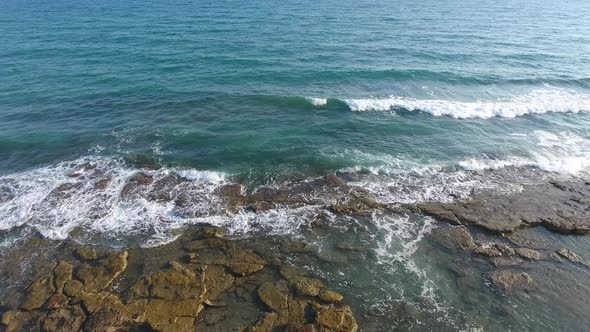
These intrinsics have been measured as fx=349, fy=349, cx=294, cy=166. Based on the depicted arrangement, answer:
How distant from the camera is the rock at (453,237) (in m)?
18.7

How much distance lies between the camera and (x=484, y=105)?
34.3 meters

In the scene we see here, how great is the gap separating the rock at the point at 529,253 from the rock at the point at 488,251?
106 cm

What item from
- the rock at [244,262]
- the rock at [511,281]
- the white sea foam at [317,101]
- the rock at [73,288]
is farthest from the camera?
the white sea foam at [317,101]

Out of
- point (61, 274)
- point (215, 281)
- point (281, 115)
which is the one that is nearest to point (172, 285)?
point (215, 281)

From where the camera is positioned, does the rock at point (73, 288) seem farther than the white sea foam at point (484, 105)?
No

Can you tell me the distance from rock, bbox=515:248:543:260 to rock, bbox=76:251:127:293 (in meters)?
20.3

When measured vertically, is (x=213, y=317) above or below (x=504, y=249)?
below

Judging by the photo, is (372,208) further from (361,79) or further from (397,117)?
(361,79)

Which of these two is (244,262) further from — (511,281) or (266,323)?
(511,281)

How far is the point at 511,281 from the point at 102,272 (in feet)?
64.8

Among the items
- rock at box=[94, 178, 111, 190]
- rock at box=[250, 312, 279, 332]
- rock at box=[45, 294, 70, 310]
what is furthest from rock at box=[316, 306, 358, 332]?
rock at box=[94, 178, 111, 190]

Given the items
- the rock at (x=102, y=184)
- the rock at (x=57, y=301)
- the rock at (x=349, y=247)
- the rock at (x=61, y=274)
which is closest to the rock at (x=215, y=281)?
the rock at (x=349, y=247)

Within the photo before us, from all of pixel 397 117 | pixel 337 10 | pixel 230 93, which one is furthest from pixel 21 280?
pixel 337 10

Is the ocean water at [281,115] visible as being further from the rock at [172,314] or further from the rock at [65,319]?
the rock at [172,314]
